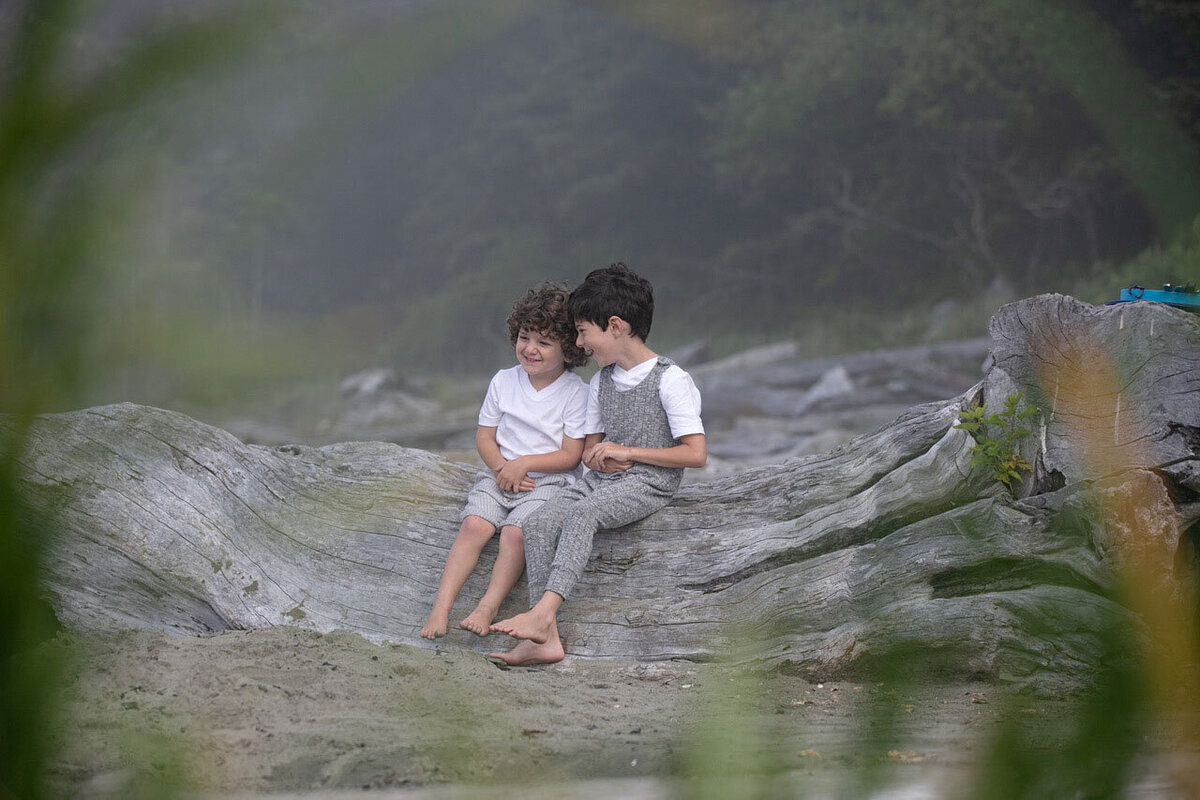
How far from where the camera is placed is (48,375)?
34 centimetres

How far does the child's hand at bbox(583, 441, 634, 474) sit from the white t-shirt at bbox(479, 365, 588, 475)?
0.17 m

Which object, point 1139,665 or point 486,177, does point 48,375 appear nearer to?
point 1139,665

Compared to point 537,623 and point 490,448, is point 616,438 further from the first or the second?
point 537,623

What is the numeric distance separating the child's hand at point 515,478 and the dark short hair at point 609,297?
2.13 ft

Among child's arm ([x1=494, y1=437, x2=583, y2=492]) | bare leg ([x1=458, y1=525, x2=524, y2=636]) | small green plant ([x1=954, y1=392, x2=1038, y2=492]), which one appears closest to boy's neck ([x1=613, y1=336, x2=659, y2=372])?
child's arm ([x1=494, y1=437, x2=583, y2=492])

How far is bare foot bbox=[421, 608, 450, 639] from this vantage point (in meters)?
3.90

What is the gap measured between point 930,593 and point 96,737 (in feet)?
8.74

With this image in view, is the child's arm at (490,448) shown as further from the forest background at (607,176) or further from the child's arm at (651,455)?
the forest background at (607,176)

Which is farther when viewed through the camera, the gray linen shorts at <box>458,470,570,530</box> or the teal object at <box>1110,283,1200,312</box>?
the gray linen shorts at <box>458,470,570,530</box>

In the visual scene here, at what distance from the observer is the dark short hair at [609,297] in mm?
4027

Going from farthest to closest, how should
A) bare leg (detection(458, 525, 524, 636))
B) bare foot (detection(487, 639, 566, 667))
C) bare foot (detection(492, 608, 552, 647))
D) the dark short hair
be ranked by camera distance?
the dark short hair
bare leg (detection(458, 525, 524, 636))
bare foot (detection(487, 639, 566, 667))
bare foot (detection(492, 608, 552, 647))

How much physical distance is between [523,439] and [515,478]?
0.69 ft

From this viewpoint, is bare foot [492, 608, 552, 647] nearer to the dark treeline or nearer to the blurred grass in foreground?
the blurred grass in foreground

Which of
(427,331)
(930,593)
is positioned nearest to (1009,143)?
(427,331)
